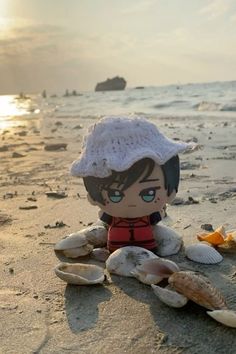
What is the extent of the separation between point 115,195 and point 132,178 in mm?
165

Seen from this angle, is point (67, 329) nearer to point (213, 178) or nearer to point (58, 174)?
point (213, 178)

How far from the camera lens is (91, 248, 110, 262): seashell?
127 inches

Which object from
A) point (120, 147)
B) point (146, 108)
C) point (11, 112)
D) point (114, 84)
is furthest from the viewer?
point (114, 84)

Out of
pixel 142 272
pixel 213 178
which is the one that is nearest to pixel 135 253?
pixel 142 272

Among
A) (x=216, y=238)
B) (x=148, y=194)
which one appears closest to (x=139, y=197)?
(x=148, y=194)

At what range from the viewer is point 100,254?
128 inches

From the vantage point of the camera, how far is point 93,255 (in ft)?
10.7

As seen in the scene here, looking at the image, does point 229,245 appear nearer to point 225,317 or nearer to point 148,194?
point 148,194

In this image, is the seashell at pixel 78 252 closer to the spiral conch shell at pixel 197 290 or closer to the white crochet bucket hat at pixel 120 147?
the white crochet bucket hat at pixel 120 147

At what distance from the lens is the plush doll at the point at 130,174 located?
2.92 metres

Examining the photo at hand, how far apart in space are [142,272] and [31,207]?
225 centimetres

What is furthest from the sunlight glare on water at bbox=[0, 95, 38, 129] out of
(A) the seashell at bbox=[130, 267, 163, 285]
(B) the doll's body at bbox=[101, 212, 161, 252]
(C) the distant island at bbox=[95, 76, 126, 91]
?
(C) the distant island at bbox=[95, 76, 126, 91]

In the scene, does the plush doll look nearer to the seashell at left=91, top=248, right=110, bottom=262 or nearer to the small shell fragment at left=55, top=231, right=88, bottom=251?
the seashell at left=91, top=248, right=110, bottom=262

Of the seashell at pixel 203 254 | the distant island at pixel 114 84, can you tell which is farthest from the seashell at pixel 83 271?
the distant island at pixel 114 84
